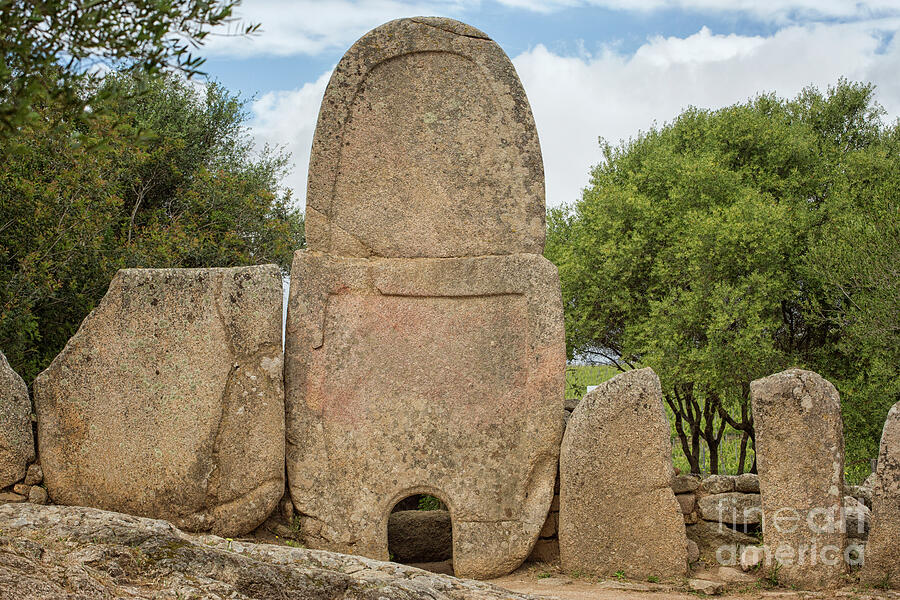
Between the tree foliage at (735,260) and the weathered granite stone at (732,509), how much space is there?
526 centimetres

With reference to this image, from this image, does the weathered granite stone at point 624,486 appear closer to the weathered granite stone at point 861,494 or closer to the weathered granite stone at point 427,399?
the weathered granite stone at point 427,399

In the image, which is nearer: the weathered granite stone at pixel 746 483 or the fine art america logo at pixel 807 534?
the fine art america logo at pixel 807 534

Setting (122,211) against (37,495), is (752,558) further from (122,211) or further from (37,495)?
(122,211)

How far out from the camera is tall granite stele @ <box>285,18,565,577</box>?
822 cm

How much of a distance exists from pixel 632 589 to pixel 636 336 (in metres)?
7.92

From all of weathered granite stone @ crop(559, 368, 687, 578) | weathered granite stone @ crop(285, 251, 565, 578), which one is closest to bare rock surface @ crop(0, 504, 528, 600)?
weathered granite stone @ crop(285, 251, 565, 578)

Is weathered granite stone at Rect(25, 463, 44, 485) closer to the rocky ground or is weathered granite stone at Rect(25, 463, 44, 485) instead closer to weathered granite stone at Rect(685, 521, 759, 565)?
the rocky ground

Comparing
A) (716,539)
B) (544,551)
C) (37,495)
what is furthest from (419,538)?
(37,495)

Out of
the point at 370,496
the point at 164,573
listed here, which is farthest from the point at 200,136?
the point at 164,573

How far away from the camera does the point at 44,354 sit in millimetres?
11211

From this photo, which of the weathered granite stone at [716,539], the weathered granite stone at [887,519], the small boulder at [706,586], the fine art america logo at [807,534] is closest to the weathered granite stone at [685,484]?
the weathered granite stone at [716,539]

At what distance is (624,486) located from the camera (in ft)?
26.2

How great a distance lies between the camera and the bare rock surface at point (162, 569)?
4.96 meters

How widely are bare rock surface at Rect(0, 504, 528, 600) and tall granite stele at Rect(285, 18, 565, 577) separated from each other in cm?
210
